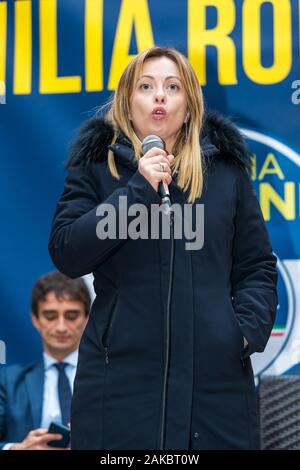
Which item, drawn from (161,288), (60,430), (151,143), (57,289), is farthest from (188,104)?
(60,430)

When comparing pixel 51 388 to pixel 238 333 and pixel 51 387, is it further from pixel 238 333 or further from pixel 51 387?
pixel 238 333

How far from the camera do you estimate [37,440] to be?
2904 mm

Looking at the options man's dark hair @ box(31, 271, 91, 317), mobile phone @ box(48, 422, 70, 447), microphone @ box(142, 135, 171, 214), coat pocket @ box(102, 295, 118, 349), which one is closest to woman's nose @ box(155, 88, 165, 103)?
microphone @ box(142, 135, 171, 214)

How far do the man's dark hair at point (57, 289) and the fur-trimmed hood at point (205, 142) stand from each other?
3.58ft

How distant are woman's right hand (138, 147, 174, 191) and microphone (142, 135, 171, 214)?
0.02 metres

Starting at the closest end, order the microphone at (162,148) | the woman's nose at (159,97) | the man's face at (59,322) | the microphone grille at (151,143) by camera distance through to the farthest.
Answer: the microphone at (162,148) < the microphone grille at (151,143) < the woman's nose at (159,97) < the man's face at (59,322)

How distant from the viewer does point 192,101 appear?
210 cm

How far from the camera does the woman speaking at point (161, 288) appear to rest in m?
1.86

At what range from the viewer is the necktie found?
9.98 feet

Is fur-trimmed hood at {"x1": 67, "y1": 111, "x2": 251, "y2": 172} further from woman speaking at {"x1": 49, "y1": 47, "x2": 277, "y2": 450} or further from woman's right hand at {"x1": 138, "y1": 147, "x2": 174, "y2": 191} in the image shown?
woman's right hand at {"x1": 138, "y1": 147, "x2": 174, "y2": 191}

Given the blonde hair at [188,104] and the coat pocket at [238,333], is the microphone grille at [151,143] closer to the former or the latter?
the blonde hair at [188,104]

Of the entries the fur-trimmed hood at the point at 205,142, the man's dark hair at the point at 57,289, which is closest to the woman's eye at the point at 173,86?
the fur-trimmed hood at the point at 205,142

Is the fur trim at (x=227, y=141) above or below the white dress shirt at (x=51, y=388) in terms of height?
above
